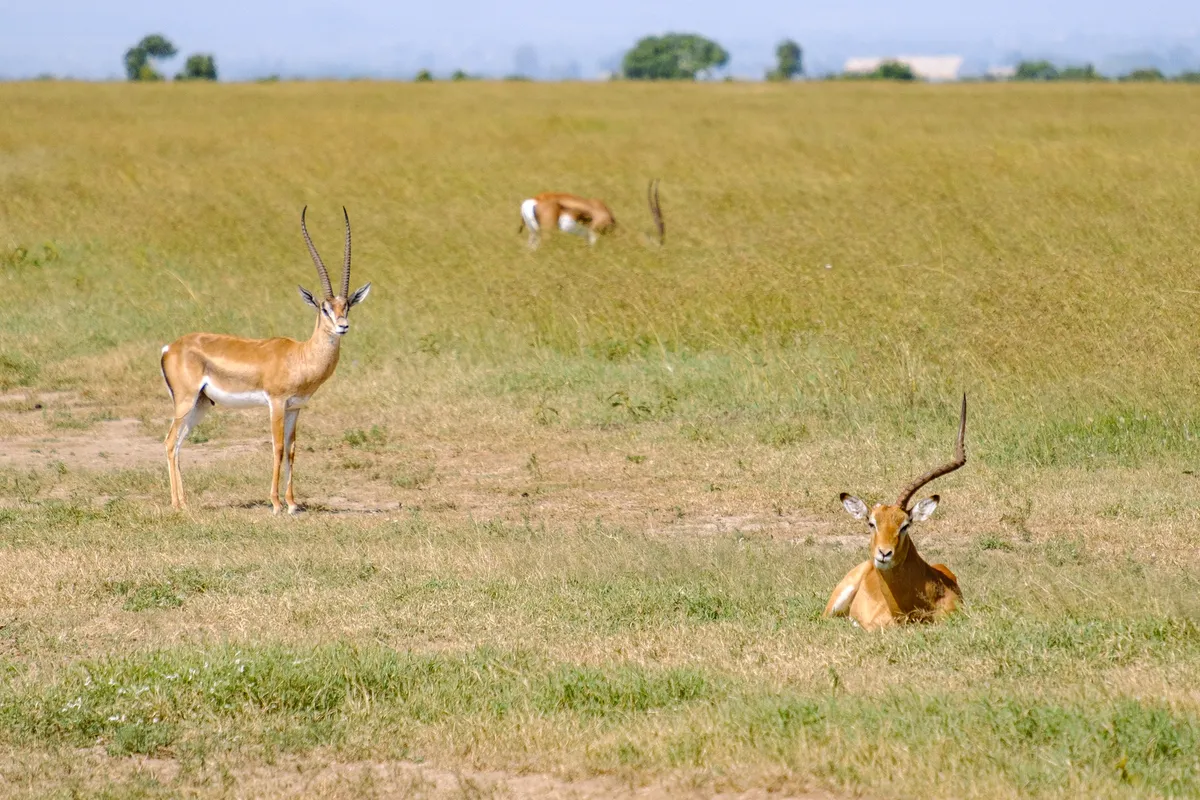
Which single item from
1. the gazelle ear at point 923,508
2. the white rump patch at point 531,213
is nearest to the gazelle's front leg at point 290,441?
the gazelle ear at point 923,508

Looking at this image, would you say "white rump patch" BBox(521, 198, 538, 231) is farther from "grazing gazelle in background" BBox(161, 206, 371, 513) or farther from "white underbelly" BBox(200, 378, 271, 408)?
"white underbelly" BBox(200, 378, 271, 408)

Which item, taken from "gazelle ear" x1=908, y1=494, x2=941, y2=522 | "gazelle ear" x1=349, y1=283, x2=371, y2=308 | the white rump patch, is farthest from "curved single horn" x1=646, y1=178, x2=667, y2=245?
"gazelle ear" x1=908, y1=494, x2=941, y2=522

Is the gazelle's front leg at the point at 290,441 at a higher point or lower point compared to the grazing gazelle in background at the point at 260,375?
lower

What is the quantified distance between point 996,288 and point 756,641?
632 centimetres

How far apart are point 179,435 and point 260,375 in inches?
23.7

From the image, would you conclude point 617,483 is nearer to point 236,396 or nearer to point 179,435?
point 236,396

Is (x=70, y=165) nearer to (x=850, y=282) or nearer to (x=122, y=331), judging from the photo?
(x=122, y=331)

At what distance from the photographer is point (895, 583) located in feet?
20.0

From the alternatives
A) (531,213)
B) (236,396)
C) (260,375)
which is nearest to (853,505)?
(260,375)

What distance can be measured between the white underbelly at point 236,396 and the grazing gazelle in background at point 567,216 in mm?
8755

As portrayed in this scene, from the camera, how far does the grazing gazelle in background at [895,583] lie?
6008 millimetres

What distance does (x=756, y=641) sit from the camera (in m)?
5.79

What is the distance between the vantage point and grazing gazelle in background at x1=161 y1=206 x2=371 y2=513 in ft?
28.1

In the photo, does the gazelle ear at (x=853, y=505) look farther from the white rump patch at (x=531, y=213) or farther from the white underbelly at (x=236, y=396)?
the white rump patch at (x=531, y=213)
